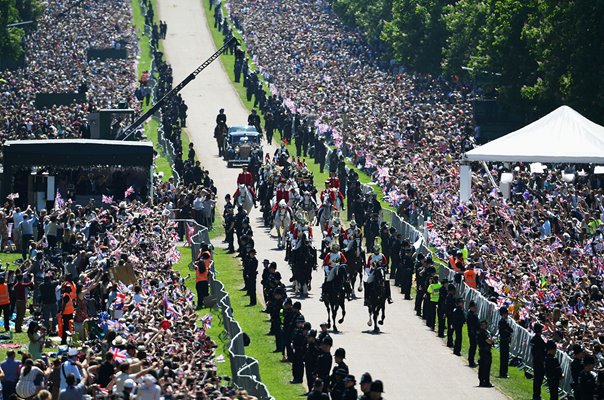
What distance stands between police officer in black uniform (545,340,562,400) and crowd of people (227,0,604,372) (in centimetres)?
58

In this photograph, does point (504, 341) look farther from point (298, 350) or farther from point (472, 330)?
point (298, 350)

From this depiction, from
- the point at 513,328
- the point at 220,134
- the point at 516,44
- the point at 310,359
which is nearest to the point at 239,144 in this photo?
the point at 220,134

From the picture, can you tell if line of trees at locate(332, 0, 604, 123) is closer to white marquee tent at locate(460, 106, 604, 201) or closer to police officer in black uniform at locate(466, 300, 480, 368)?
white marquee tent at locate(460, 106, 604, 201)

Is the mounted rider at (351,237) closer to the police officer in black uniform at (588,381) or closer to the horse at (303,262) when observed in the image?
the horse at (303,262)

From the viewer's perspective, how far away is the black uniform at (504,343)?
40250 mm

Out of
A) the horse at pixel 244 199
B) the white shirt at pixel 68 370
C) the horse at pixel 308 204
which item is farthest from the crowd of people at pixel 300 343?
the horse at pixel 244 199

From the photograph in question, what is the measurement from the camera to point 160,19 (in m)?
123

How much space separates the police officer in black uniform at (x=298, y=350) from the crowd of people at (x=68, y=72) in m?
32.7

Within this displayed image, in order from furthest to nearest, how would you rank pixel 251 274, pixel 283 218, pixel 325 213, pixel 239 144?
1. pixel 239 144
2. pixel 325 213
3. pixel 283 218
4. pixel 251 274

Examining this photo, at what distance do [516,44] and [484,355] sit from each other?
3942 cm

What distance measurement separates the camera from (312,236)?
56.0 metres

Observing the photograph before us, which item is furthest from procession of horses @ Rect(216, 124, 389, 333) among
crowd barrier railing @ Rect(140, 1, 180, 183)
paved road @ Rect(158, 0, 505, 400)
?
crowd barrier railing @ Rect(140, 1, 180, 183)

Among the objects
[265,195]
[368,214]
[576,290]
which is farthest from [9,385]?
[265,195]

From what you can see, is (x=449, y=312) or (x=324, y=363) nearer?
(x=324, y=363)
